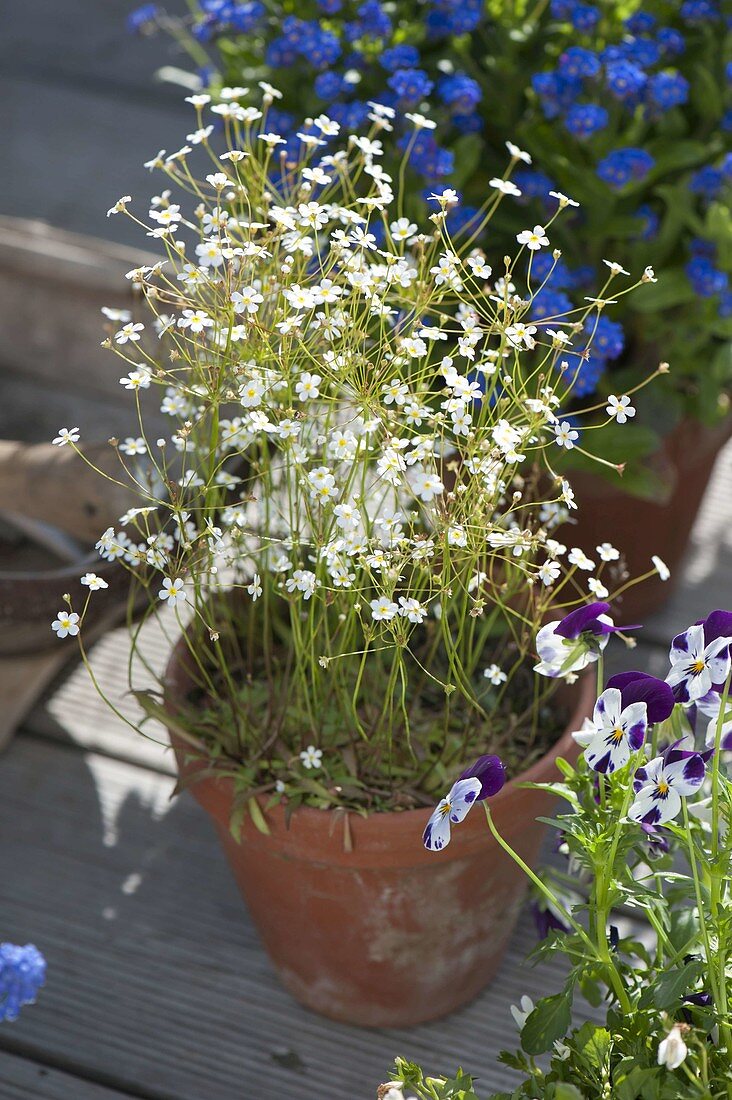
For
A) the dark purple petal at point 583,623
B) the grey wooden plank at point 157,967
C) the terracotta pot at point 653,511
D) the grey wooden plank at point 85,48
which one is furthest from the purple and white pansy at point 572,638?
the grey wooden plank at point 85,48

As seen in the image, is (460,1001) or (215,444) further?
(460,1001)

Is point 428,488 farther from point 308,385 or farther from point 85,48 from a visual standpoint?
point 85,48

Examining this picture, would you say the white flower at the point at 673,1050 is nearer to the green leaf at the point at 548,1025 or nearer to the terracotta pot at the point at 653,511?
the green leaf at the point at 548,1025

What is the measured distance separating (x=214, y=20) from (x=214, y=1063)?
4.30 ft

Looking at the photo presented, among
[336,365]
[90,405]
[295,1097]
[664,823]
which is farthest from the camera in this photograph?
[90,405]

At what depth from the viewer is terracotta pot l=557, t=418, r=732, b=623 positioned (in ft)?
5.56

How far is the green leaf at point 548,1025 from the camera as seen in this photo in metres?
0.97

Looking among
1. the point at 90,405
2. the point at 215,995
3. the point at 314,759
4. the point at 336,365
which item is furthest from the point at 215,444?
the point at 90,405

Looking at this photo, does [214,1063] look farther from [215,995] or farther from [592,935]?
[592,935]

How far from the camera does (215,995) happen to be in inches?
57.1

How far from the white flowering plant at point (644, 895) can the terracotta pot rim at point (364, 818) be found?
15cm

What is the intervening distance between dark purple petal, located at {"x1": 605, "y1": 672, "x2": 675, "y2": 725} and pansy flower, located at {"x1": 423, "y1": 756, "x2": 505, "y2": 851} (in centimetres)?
11

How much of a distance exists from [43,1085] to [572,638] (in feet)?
2.64

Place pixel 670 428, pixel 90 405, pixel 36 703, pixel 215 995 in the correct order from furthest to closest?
pixel 90 405
pixel 36 703
pixel 670 428
pixel 215 995
